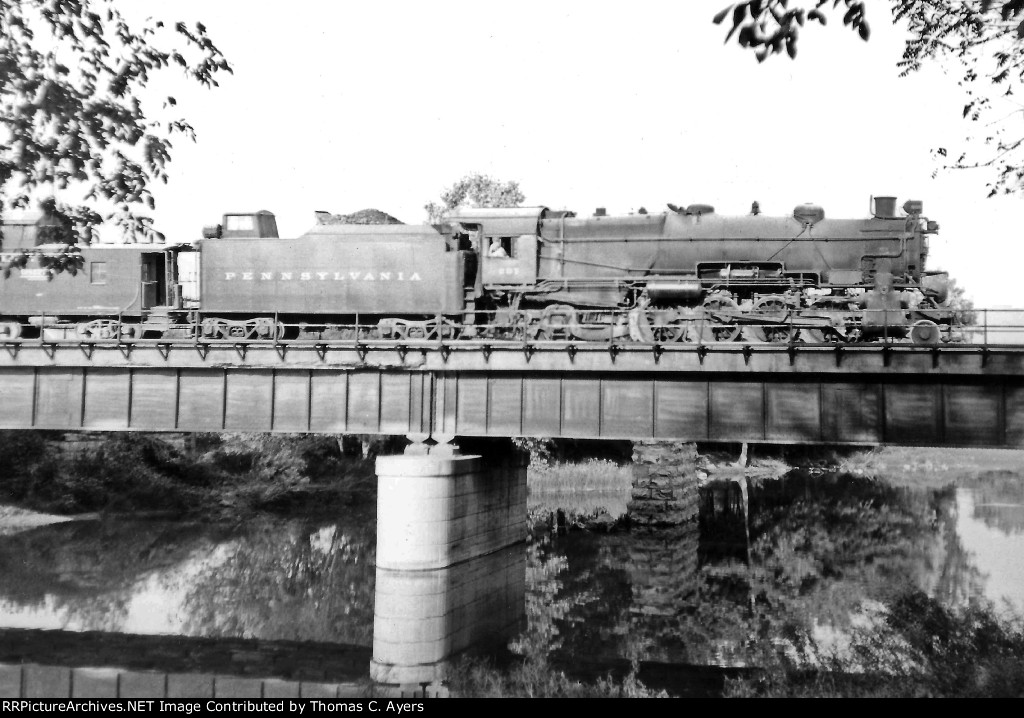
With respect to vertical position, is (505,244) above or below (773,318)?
above

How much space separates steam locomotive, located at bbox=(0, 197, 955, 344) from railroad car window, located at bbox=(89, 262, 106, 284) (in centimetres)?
4

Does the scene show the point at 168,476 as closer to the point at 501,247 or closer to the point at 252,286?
the point at 252,286

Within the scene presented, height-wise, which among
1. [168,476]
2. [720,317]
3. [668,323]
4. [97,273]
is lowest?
[168,476]

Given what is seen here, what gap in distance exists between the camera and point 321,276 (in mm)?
27000

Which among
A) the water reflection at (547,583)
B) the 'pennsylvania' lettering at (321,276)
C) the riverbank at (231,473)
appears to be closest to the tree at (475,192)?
the riverbank at (231,473)

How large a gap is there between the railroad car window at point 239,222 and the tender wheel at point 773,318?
15.1 metres

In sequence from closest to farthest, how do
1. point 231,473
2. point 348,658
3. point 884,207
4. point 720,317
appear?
point 348,658 < point 720,317 < point 884,207 < point 231,473

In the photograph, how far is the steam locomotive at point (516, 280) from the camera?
24219 mm

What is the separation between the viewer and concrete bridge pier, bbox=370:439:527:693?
838 inches

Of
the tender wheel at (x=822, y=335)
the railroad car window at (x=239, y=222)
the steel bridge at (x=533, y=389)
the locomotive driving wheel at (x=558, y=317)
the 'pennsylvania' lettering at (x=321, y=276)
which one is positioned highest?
the railroad car window at (x=239, y=222)

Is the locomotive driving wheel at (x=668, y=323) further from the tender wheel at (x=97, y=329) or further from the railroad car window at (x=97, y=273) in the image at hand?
the railroad car window at (x=97, y=273)

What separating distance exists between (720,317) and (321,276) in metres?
11.5

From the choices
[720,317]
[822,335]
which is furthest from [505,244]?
[822,335]

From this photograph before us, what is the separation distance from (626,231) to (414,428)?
823 centimetres
